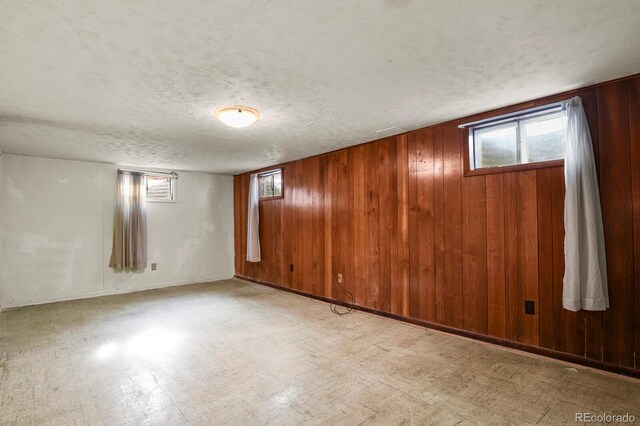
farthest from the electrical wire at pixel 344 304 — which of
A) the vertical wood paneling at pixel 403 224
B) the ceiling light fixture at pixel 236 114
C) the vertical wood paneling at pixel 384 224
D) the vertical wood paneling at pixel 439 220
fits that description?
the ceiling light fixture at pixel 236 114

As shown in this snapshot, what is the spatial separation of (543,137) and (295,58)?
7.66 ft

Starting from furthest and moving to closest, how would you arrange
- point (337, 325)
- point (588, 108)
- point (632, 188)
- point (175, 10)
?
1. point (337, 325)
2. point (588, 108)
3. point (632, 188)
4. point (175, 10)

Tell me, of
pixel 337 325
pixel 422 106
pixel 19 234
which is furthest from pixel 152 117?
pixel 19 234

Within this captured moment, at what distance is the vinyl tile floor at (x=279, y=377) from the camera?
1896mm

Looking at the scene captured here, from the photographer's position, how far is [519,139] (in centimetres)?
286

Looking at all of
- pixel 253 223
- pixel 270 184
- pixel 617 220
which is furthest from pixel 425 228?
pixel 253 223

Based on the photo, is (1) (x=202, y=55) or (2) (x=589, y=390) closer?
(1) (x=202, y=55)

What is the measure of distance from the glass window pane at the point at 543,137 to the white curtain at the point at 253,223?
14.9 feet

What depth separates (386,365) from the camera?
2521 mm

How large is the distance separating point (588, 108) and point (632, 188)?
711 mm

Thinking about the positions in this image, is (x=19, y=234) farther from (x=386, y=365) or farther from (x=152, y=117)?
(x=386, y=365)

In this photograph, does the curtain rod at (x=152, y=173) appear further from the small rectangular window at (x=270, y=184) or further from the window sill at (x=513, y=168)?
the window sill at (x=513, y=168)

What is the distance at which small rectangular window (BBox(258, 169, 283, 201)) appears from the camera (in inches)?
227

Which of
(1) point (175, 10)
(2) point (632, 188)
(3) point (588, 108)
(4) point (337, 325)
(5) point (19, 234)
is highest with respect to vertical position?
(1) point (175, 10)
